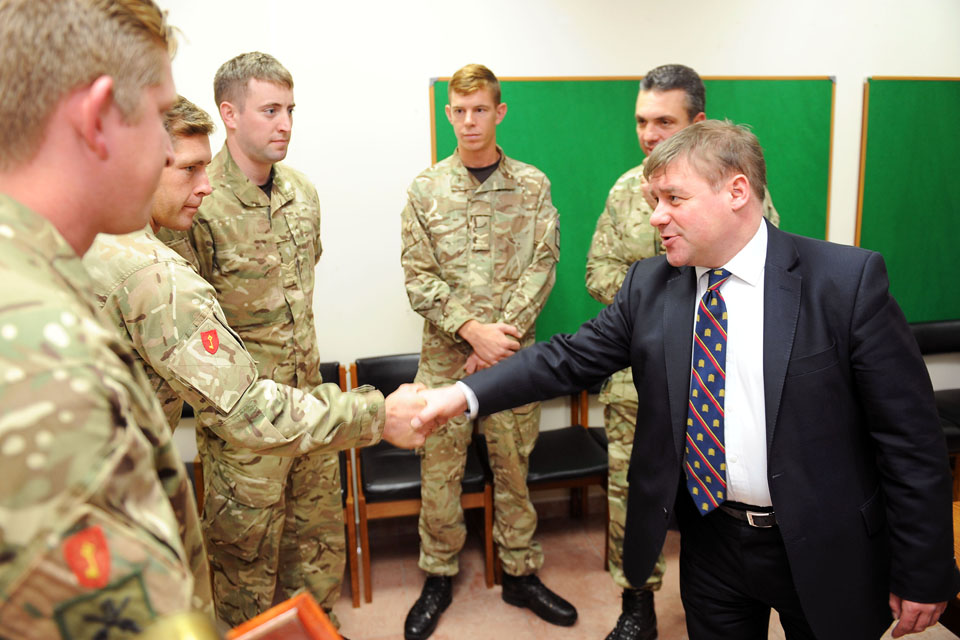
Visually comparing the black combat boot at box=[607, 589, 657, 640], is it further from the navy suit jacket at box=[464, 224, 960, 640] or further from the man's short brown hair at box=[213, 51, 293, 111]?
the man's short brown hair at box=[213, 51, 293, 111]

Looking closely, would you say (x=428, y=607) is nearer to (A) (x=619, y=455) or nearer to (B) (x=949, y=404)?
(A) (x=619, y=455)

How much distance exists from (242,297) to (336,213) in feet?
4.01

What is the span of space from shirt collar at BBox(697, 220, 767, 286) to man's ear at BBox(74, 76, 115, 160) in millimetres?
1428

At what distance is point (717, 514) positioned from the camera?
1.83 metres

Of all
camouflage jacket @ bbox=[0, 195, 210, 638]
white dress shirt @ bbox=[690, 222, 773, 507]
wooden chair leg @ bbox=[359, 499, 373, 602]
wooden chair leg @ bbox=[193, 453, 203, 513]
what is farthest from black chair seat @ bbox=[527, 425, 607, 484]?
camouflage jacket @ bbox=[0, 195, 210, 638]

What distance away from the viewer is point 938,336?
167 inches

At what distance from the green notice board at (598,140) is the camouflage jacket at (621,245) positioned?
832mm

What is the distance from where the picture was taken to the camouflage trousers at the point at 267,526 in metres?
2.43

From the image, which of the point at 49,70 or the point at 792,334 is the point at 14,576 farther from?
the point at 792,334

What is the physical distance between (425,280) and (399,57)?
129 cm

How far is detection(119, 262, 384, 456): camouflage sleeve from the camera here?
65.8 inches

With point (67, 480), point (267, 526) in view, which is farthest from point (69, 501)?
point (267, 526)

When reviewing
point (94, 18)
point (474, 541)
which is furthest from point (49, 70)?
point (474, 541)

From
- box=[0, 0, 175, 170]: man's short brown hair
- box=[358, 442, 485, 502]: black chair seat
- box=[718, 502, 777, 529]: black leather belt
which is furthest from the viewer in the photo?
box=[358, 442, 485, 502]: black chair seat
